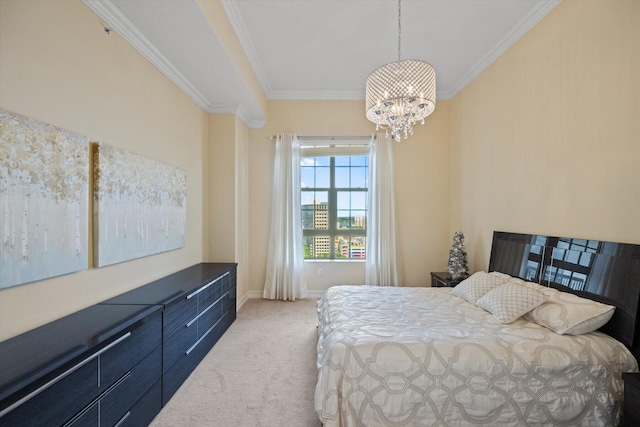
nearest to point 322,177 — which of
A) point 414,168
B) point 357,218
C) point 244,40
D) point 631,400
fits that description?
point 357,218

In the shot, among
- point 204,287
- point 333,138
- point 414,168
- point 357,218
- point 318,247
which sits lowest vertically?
point 204,287

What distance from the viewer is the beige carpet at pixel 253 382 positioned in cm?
183

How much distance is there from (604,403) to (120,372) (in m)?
2.64

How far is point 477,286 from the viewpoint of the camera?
2.48 metres

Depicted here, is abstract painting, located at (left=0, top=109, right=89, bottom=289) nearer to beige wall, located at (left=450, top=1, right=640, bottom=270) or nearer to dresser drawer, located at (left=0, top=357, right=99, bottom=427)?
dresser drawer, located at (left=0, top=357, right=99, bottom=427)

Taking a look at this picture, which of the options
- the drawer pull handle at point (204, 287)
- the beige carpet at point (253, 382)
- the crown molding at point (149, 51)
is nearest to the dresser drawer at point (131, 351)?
the drawer pull handle at point (204, 287)

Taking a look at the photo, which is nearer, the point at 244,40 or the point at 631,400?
the point at 631,400

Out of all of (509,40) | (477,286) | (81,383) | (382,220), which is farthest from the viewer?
(382,220)

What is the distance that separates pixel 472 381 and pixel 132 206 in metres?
2.56

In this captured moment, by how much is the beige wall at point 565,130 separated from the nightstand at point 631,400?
0.84 meters

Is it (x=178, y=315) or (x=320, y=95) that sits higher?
(x=320, y=95)

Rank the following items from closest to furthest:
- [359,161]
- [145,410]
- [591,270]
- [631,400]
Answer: [631,400]
[145,410]
[591,270]
[359,161]

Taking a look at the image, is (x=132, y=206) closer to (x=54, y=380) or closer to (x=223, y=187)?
(x=54, y=380)

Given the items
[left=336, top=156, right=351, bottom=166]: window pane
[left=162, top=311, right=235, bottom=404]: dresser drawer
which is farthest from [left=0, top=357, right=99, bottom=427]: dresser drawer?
[left=336, top=156, right=351, bottom=166]: window pane
